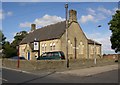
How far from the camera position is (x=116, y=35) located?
147 ft

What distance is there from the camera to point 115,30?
146 feet

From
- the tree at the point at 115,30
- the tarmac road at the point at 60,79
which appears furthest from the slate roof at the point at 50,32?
the tarmac road at the point at 60,79

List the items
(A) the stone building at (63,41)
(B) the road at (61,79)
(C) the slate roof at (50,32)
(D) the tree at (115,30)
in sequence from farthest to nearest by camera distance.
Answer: (C) the slate roof at (50,32)
(A) the stone building at (63,41)
(D) the tree at (115,30)
(B) the road at (61,79)

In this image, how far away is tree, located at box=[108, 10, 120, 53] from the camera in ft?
145

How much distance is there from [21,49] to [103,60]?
2832cm

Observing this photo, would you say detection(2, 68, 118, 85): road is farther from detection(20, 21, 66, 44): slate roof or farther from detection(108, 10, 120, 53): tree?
detection(20, 21, 66, 44): slate roof

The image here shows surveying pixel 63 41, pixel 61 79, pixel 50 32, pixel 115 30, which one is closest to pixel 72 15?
pixel 63 41

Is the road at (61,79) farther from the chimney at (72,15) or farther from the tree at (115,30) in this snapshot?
the chimney at (72,15)

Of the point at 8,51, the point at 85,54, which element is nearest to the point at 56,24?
the point at 85,54

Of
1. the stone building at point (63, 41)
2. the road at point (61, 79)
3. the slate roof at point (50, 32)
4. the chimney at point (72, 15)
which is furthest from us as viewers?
the chimney at point (72, 15)

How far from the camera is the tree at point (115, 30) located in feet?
145

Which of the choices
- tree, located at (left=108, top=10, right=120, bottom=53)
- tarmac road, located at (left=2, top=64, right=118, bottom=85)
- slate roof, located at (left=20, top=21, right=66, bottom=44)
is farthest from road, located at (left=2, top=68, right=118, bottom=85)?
slate roof, located at (left=20, top=21, right=66, bottom=44)

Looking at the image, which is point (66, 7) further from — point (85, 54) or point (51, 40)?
point (85, 54)

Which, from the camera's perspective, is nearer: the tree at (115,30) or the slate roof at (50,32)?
the tree at (115,30)
